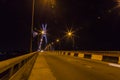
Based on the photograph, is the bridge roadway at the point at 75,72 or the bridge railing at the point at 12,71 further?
the bridge roadway at the point at 75,72

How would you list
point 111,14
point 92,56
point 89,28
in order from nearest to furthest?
1. point 92,56
2. point 111,14
3. point 89,28

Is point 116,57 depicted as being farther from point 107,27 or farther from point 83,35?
point 83,35

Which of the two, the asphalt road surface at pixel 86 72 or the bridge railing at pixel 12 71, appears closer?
the bridge railing at pixel 12 71

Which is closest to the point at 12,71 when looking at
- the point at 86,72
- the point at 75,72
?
the point at 75,72

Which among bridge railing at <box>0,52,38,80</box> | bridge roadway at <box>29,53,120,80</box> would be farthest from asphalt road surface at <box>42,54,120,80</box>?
bridge railing at <box>0,52,38,80</box>

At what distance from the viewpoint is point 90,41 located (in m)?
108

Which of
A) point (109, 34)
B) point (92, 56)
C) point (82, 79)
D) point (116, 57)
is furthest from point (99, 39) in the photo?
point (82, 79)

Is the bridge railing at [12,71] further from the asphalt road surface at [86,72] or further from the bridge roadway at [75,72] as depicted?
the asphalt road surface at [86,72]

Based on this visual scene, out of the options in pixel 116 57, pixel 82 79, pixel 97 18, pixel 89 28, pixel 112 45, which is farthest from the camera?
pixel 89 28

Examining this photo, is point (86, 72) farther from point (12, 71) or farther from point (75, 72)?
point (12, 71)

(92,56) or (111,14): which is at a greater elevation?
(111,14)

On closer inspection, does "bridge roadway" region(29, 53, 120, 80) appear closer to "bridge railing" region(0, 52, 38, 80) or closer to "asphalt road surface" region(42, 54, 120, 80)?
"asphalt road surface" region(42, 54, 120, 80)

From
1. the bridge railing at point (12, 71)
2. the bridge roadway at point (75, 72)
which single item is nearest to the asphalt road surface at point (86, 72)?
the bridge roadway at point (75, 72)

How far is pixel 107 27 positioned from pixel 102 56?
2977 inches
